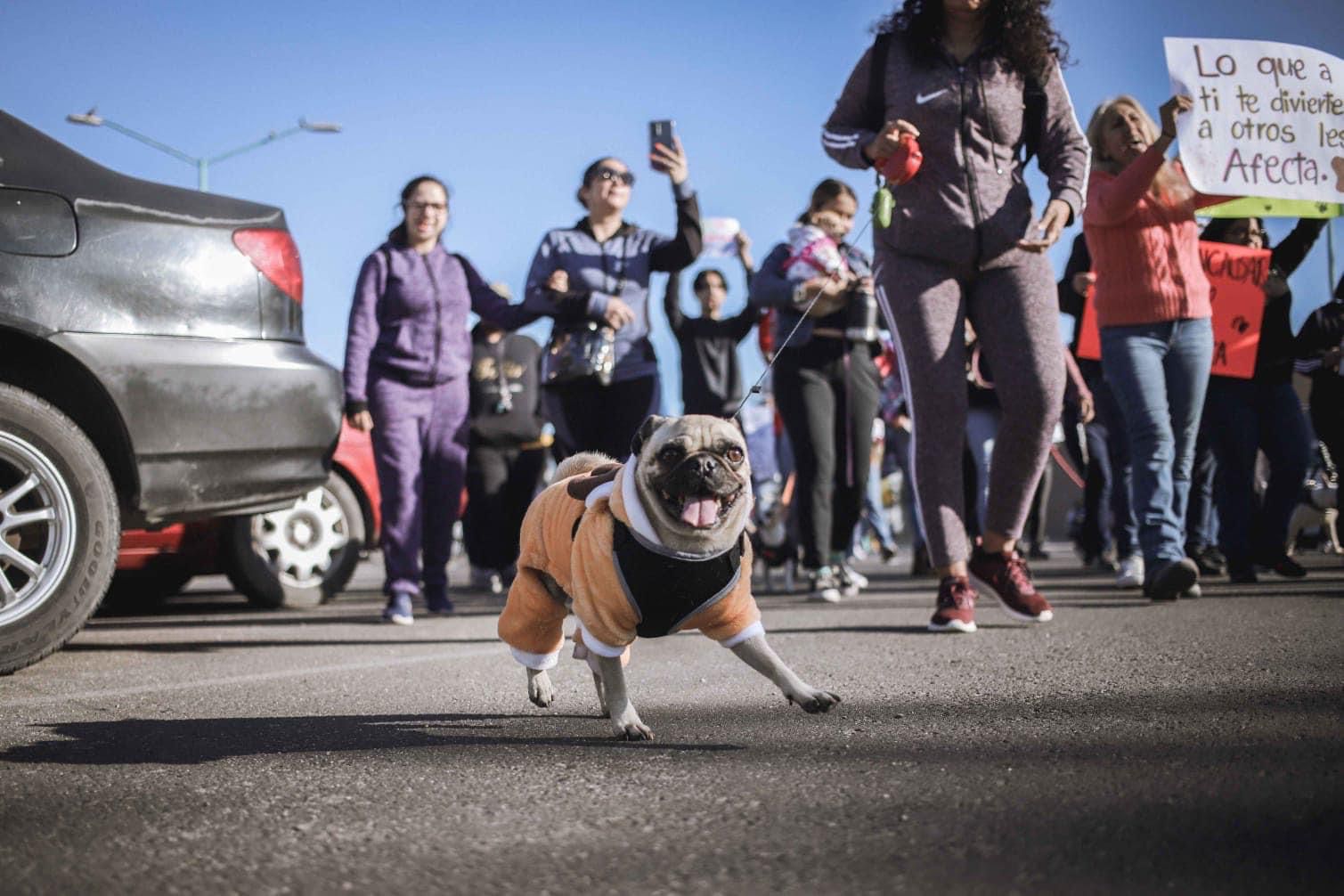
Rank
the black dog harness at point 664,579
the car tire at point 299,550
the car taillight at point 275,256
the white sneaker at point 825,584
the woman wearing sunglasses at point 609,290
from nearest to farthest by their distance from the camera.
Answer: the black dog harness at point 664,579 < the car taillight at point 275,256 < the woman wearing sunglasses at point 609,290 < the white sneaker at point 825,584 < the car tire at point 299,550

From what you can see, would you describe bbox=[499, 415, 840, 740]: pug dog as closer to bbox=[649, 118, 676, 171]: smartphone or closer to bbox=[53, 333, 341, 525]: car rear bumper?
bbox=[53, 333, 341, 525]: car rear bumper

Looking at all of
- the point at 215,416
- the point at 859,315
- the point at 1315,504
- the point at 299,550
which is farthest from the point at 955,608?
the point at 1315,504

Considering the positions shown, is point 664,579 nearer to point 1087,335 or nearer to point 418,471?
point 418,471

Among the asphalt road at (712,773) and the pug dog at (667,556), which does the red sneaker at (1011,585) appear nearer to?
the asphalt road at (712,773)

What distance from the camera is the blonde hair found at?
226 inches

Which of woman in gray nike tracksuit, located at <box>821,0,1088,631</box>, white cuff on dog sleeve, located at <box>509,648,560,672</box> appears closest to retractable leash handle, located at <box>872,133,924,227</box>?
woman in gray nike tracksuit, located at <box>821,0,1088,631</box>

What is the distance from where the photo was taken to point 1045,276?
4.82 metres

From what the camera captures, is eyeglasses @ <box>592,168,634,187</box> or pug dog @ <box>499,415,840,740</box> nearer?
pug dog @ <box>499,415,840,740</box>

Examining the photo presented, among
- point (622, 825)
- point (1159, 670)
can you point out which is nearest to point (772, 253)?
Answer: point (1159, 670)

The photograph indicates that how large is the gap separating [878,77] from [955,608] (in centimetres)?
203

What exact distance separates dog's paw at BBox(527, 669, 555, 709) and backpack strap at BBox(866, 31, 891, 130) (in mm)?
2739

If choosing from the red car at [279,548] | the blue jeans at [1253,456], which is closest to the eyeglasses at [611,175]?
the red car at [279,548]

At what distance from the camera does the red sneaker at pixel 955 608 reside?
15.3ft

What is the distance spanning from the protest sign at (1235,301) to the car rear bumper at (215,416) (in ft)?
13.6
